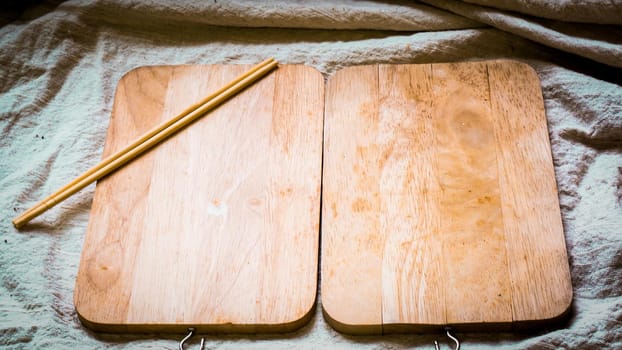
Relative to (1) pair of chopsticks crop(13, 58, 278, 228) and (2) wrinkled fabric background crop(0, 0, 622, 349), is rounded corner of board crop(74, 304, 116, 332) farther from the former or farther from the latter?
(1) pair of chopsticks crop(13, 58, 278, 228)

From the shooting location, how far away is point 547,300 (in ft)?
2.69

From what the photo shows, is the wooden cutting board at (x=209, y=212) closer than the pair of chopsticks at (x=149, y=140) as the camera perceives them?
Yes

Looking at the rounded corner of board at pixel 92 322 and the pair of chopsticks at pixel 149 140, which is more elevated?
the pair of chopsticks at pixel 149 140

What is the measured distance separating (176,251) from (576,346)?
1.68ft

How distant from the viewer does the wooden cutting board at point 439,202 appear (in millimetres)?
825

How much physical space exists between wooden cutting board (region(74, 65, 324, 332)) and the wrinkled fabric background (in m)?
0.04

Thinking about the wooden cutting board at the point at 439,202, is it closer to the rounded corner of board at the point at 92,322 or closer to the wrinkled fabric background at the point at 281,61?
the wrinkled fabric background at the point at 281,61

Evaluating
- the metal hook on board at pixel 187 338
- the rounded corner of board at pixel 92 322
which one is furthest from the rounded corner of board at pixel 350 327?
the rounded corner of board at pixel 92 322

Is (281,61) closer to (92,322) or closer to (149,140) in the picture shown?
(149,140)

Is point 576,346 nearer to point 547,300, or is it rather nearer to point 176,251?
point 547,300

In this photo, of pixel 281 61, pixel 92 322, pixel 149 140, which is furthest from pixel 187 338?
pixel 281 61

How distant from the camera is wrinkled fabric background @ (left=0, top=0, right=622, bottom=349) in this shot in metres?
0.85

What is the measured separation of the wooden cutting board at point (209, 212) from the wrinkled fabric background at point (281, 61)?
4 centimetres

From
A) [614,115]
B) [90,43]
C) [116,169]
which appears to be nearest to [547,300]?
[614,115]
